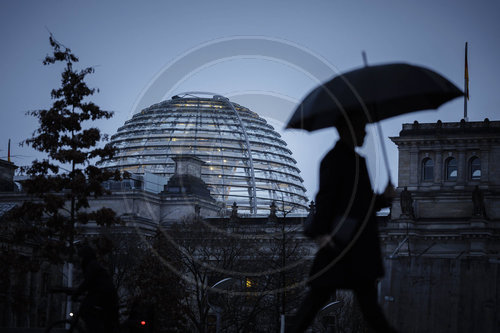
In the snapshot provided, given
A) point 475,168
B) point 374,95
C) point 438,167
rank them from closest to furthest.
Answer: point 374,95
point 475,168
point 438,167

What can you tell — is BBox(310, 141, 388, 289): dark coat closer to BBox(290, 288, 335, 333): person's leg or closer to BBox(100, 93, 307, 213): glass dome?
BBox(290, 288, 335, 333): person's leg

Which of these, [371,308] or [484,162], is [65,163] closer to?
[371,308]

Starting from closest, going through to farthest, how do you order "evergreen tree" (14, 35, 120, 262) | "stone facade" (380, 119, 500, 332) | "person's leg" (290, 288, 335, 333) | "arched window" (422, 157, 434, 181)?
"person's leg" (290, 288, 335, 333)
"evergreen tree" (14, 35, 120, 262)
"stone facade" (380, 119, 500, 332)
"arched window" (422, 157, 434, 181)

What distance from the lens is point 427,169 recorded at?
89.6m

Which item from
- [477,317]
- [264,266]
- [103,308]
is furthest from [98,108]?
[264,266]

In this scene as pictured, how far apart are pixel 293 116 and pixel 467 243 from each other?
244 ft

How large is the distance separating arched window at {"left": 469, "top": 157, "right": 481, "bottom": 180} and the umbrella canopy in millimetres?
77206

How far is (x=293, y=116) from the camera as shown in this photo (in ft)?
40.5

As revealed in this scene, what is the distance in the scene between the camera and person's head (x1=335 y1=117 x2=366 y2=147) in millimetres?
11688

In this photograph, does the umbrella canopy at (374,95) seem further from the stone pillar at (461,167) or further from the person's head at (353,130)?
the stone pillar at (461,167)

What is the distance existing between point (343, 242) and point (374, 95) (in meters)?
1.64

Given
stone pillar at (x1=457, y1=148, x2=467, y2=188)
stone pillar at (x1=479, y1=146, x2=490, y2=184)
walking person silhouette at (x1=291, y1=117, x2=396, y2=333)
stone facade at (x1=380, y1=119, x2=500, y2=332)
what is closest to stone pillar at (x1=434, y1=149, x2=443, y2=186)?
stone facade at (x1=380, y1=119, x2=500, y2=332)

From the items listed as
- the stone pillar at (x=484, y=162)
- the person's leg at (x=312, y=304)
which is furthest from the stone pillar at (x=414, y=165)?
the person's leg at (x=312, y=304)

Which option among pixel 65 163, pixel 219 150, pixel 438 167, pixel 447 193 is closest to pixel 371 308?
pixel 65 163
